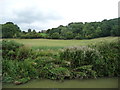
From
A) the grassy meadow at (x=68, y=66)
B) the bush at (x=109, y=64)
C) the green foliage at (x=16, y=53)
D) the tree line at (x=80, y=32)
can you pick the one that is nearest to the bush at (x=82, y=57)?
the grassy meadow at (x=68, y=66)

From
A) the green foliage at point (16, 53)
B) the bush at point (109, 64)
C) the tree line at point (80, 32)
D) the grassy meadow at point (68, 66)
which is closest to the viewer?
the grassy meadow at point (68, 66)

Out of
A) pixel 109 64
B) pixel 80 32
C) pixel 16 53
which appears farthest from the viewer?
pixel 80 32

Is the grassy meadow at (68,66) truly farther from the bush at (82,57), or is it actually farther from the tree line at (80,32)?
the tree line at (80,32)

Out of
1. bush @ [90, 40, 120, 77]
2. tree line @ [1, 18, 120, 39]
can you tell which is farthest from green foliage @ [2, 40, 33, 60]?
tree line @ [1, 18, 120, 39]

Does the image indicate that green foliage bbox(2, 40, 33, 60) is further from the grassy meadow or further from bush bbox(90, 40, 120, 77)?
bush bbox(90, 40, 120, 77)

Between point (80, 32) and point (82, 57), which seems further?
point (80, 32)

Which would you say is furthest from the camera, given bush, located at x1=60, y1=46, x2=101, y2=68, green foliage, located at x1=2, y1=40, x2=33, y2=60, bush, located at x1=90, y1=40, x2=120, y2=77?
green foliage, located at x1=2, y1=40, x2=33, y2=60

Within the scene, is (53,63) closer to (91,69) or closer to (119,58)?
(91,69)

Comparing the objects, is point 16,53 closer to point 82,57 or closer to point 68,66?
point 68,66

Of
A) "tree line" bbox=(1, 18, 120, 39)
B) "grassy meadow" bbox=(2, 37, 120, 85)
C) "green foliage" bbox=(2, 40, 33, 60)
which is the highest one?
"tree line" bbox=(1, 18, 120, 39)

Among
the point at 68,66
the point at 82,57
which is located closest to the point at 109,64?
the point at 82,57

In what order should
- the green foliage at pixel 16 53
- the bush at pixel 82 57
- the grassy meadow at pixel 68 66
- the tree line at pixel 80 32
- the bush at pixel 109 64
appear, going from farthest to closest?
1. the tree line at pixel 80 32
2. the green foliage at pixel 16 53
3. the bush at pixel 82 57
4. the bush at pixel 109 64
5. the grassy meadow at pixel 68 66

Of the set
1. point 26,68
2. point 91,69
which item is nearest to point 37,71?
point 26,68

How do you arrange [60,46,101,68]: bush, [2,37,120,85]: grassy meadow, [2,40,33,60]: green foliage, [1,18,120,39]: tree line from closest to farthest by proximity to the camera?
1. [2,37,120,85]: grassy meadow
2. [60,46,101,68]: bush
3. [2,40,33,60]: green foliage
4. [1,18,120,39]: tree line
